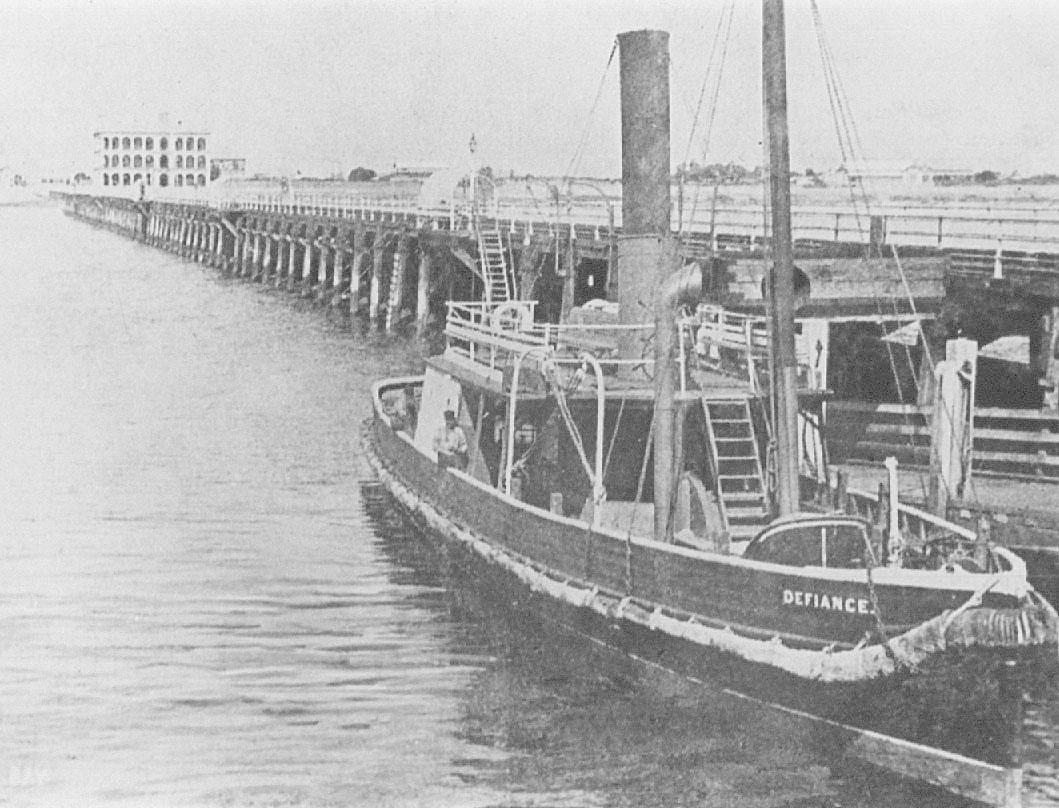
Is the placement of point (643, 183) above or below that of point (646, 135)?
below

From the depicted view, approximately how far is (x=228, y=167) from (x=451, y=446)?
551ft

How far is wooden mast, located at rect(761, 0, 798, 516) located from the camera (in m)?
14.6

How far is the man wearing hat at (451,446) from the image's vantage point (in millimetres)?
20531

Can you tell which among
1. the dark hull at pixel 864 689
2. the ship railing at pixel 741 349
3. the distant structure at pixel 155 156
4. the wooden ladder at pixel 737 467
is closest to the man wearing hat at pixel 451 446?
the ship railing at pixel 741 349

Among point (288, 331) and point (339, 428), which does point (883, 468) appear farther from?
point (288, 331)

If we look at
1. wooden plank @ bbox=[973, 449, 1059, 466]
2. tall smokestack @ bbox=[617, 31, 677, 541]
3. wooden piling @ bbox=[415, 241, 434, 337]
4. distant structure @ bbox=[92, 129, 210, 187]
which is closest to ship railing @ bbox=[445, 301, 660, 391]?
tall smokestack @ bbox=[617, 31, 677, 541]

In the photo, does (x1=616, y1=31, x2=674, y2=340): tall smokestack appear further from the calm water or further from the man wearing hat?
the calm water

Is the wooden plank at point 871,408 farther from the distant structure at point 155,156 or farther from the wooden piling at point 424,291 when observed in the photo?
the distant structure at point 155,156

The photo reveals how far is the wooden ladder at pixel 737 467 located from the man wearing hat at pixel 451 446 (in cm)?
496

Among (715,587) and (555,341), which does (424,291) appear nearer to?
(555,341)

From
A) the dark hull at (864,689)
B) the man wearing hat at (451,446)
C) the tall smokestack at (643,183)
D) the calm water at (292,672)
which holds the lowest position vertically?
the calm water at (292,672)

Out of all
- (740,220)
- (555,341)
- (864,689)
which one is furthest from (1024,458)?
(740,220)

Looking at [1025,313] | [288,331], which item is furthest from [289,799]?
[288,331]

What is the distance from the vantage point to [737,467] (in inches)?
651
